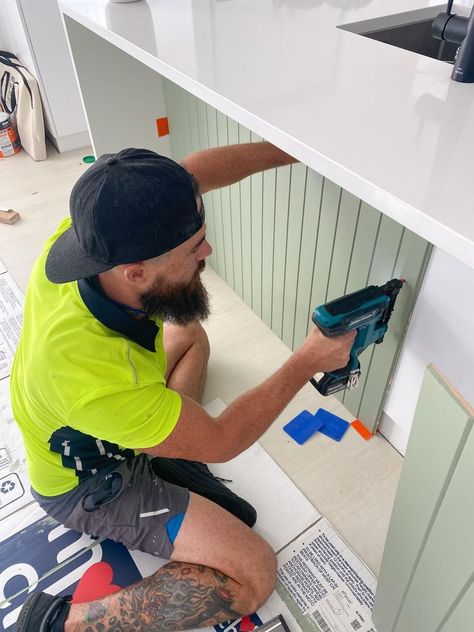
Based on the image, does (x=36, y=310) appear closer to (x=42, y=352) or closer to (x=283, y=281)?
(x=42, y=352)

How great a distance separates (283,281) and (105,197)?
30.2 inches

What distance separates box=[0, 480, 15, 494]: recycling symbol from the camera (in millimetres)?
1258

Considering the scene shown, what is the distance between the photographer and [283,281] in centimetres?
141

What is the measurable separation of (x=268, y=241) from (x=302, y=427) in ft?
1.76

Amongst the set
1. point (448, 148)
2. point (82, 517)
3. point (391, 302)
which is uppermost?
point (448, 148)

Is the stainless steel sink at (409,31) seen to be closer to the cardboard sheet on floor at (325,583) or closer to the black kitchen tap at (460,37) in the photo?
the black kitchen tap at (460,37)

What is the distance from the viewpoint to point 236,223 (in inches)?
60.2

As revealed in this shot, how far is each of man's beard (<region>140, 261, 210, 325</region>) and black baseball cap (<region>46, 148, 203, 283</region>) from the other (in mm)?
91

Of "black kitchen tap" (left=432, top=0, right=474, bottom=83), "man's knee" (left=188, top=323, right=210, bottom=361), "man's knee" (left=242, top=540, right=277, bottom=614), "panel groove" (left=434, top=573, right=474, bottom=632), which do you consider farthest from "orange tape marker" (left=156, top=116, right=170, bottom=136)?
"panel groove" (left=434, top=573, right=474, bottom=632)

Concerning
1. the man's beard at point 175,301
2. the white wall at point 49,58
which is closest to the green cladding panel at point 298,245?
the man's beard at point 175,301

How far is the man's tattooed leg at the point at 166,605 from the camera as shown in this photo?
0.96 m

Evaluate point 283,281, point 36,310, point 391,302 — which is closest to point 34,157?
point 283,281

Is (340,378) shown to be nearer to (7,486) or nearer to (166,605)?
(166,605)

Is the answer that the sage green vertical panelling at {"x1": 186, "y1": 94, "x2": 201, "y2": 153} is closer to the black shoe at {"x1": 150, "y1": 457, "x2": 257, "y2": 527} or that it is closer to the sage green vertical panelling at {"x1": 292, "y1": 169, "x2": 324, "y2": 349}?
the sage green vertical panelling at {"x1": 292, "y1": 169, "x2": 324, "y2": 349}
